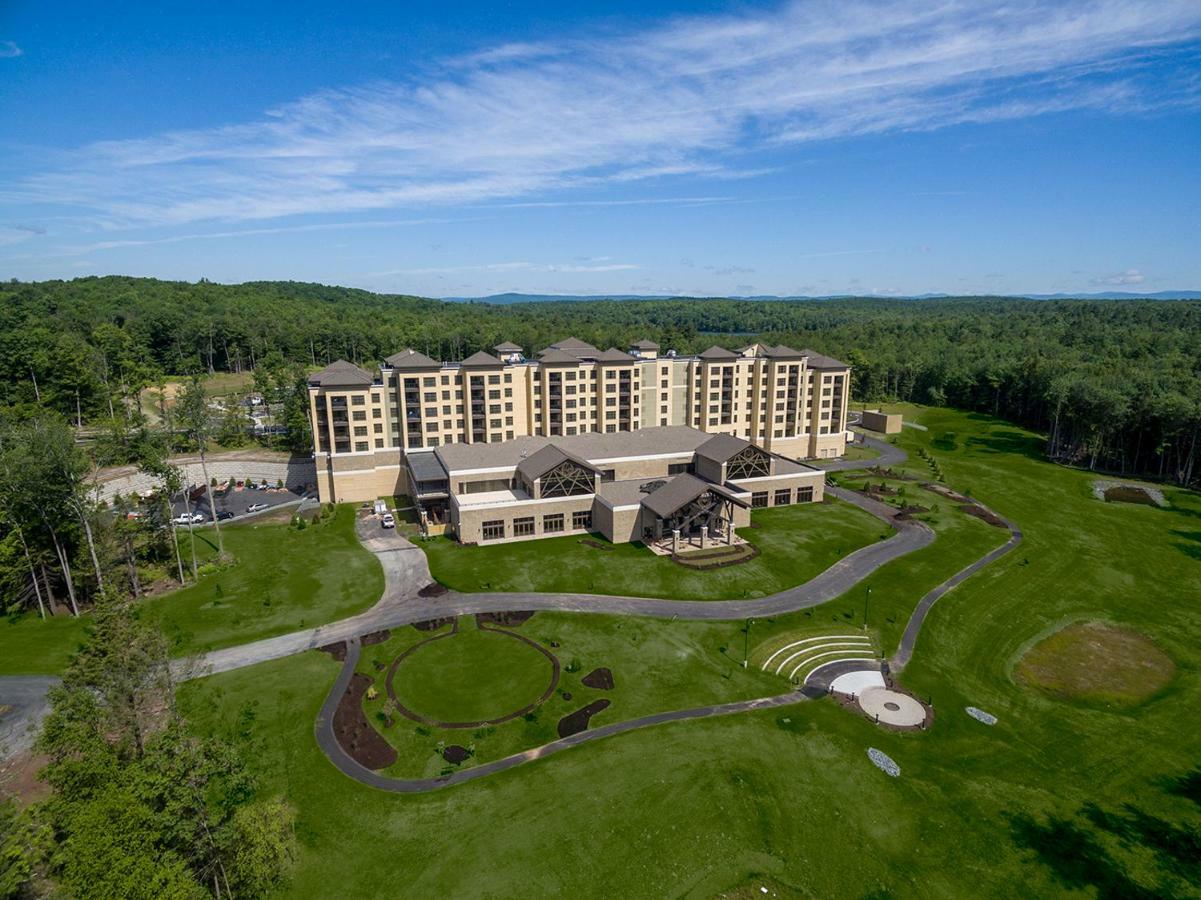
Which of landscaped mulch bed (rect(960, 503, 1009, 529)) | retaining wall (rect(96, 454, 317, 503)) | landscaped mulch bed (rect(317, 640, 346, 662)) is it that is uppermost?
retaining wall (rect(96, 454, 317, 503))

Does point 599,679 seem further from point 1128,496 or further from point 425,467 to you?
point 1128,496

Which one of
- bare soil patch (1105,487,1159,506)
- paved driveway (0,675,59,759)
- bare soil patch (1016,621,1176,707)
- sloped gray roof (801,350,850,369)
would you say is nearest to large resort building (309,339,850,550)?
sloped gray roof (801,350,850,369)

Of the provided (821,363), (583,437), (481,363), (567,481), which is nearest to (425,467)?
(481,363)

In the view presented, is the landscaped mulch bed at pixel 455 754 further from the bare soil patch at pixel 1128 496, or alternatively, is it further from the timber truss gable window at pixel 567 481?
the bare soil patch at pixel 1128 496

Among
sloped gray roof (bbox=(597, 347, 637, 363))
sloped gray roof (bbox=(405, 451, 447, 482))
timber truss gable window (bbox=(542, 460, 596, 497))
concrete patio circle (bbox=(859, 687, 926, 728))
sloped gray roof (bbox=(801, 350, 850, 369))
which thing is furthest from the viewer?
sloped gray roof (bbox=(801, 350, 850, 369))

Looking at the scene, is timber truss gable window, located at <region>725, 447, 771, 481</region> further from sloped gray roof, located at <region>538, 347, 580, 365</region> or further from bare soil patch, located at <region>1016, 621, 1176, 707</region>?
bare soil patch, located at <region>1016, 621, 1176, 707</region>

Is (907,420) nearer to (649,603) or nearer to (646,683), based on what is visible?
(649,603)
